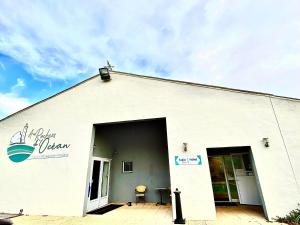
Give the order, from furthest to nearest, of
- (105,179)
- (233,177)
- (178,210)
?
(105,179) → (233,177) → (178,210)

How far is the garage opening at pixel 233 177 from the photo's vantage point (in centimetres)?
633

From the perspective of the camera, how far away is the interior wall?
7.84 m

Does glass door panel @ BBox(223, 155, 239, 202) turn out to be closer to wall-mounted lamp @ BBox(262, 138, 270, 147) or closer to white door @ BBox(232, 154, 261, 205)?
white door @ BBox(232, 154, 261, 205)

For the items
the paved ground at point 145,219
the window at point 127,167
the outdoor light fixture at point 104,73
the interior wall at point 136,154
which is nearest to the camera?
the paved ground at point 145,219

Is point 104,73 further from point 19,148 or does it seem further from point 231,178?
point 231,178

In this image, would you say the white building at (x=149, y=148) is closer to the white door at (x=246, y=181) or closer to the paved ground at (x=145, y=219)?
the white door at (x=246, y=181)

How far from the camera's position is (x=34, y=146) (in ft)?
22.9

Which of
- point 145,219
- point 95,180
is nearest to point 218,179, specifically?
point 145,219

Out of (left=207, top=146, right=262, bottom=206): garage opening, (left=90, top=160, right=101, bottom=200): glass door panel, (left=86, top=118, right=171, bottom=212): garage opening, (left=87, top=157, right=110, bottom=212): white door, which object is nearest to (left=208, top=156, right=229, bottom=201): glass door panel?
(left=207, top=146, right=262, bottom=206): garage opening

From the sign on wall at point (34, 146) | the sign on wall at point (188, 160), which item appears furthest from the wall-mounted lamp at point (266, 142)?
the sign on wall at point (34, 146)

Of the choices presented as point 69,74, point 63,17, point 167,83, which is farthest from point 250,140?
point 69,74

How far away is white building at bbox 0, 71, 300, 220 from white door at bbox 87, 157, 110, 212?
44 millimetres

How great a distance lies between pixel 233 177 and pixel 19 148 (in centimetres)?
992

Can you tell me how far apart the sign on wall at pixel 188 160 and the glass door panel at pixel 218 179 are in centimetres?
248
